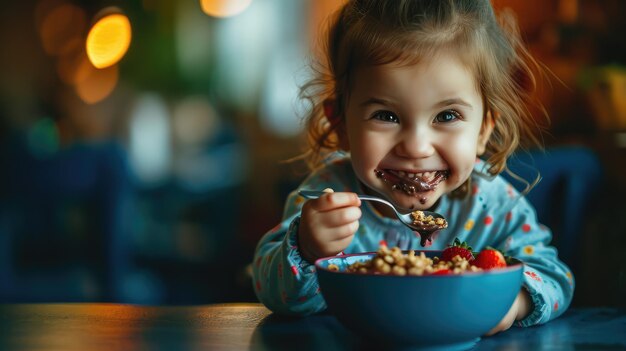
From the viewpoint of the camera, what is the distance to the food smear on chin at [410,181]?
3.11 ft

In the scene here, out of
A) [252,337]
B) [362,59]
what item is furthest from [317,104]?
[252,337]

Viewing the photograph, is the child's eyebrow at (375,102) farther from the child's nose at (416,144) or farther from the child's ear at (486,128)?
the child's ear at (486,128)

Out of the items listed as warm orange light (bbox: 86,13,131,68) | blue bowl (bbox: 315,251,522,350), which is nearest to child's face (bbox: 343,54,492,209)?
blue bowl (bbox: 315,251,522,350)

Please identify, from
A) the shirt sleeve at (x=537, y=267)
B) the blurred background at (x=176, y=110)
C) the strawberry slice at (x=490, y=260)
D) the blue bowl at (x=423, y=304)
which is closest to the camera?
the blue bowl at (x=423, y=304)

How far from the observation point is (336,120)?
112 centimetres

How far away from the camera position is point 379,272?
0.72 metres

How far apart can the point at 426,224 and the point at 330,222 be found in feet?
0.52

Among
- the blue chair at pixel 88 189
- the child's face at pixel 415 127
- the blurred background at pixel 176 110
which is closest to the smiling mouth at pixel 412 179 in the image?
the child's face at pixel 415 127

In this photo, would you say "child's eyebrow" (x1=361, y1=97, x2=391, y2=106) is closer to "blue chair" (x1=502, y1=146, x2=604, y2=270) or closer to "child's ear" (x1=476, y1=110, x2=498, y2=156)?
"child's ear" (x1=476, y1=110, x2=498, y2=156)

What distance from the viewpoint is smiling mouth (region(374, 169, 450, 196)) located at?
0.95 m

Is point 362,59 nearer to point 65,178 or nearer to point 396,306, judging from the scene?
point 396,306

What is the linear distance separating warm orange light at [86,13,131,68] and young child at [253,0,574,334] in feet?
11.3

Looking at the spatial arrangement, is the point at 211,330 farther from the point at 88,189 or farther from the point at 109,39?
the point at 109,39

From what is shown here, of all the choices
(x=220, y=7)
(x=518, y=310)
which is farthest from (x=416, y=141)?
(x=220, y=7)
